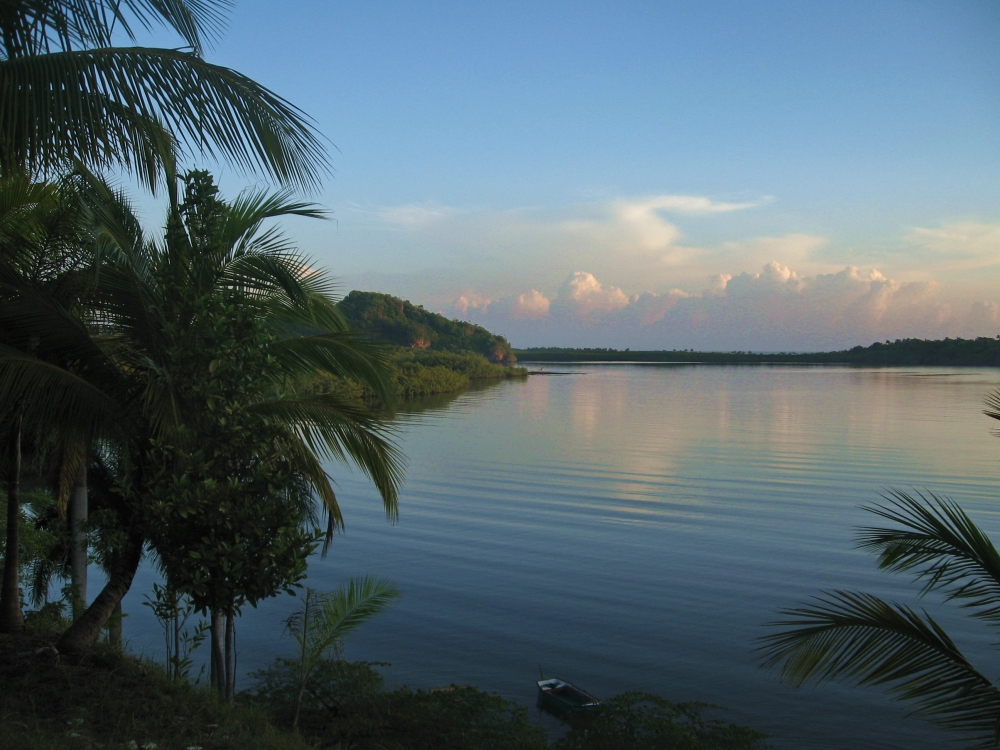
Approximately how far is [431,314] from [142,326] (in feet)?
407

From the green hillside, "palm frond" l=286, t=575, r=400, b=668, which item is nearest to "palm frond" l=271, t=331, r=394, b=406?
"palm frond" l=286, t=575, r=400, b=668

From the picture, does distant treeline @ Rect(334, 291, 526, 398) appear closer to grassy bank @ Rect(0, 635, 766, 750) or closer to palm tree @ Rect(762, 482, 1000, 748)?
grassy bank @ Rect(0, 635, 766, 750)

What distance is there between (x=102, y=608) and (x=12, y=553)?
1538mm

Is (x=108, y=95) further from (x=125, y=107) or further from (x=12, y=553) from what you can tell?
(x=12, y=553)

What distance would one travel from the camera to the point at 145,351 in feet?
21.0

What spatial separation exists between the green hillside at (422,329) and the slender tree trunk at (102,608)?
86089 millimetres

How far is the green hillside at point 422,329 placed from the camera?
332 ft

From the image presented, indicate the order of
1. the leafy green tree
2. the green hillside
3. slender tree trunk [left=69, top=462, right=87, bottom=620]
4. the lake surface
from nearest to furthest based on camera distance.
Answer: the leafy green tree, slender tree trunk [left=69, top=462, right=87, bottom=620], the lake surface, the green hillside

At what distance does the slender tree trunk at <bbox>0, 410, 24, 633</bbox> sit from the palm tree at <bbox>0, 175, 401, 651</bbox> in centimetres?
122

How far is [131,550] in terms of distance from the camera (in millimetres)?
6480

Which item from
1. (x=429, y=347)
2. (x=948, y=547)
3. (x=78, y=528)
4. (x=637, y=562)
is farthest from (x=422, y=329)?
(x=948, y=547)

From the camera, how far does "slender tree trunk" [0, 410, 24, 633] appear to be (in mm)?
7262

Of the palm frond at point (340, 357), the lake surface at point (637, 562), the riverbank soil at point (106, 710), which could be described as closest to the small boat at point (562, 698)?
the lake surface at point (637, 562)

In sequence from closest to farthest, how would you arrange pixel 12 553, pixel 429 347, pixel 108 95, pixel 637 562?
1. pixel 108 95
2. pixel 12 553
3. pixel 637 562
4. pixel 429 347
